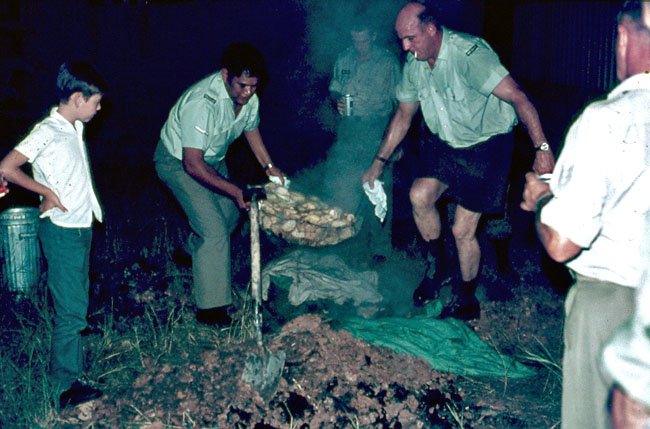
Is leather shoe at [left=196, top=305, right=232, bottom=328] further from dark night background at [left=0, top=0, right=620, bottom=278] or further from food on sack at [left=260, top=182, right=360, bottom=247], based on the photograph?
dark night background at [left=0, top=0, right=620, bottom=278]

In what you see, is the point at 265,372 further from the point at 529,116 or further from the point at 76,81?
the point at 529,116

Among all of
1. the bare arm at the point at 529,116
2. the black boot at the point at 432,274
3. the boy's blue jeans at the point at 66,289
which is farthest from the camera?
the black boot at the point at 432,274

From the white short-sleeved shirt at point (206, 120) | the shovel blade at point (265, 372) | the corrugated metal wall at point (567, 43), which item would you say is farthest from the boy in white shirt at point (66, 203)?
the corrugated metal wall at point (567, 43)

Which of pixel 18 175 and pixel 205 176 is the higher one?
pixel 18 175

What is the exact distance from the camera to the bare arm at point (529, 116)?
162 inches

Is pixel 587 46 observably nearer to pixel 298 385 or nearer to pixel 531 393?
pixel 531 393

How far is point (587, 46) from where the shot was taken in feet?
19.7

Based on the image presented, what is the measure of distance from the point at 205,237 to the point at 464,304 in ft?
7.27

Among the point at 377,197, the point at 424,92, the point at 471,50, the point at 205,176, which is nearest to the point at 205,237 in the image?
the point at 205,176

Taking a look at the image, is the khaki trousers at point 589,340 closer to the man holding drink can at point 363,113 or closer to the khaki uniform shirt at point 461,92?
the khaki uniform shirt at point 461,92

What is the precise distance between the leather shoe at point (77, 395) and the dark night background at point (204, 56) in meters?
3.00

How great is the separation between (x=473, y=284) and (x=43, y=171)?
342 centimetres

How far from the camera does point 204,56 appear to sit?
7.55 meters

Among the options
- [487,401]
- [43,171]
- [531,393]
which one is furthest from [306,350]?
[43,171]
